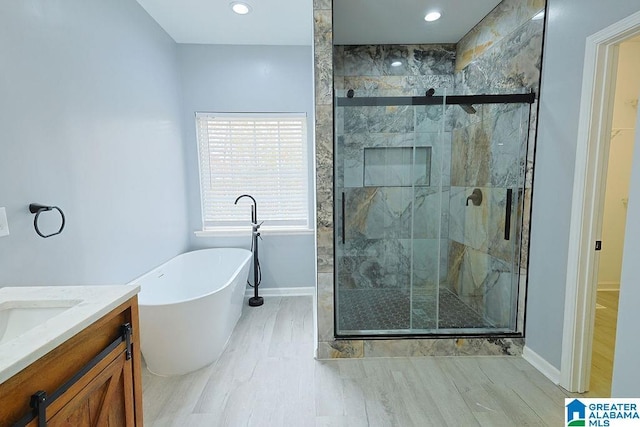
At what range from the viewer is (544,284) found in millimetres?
Answer: 2078

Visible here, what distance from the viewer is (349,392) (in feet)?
6.23

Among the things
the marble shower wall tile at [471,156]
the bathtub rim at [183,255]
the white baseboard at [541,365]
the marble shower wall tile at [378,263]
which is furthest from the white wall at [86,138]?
the white baseboard at [541,365]

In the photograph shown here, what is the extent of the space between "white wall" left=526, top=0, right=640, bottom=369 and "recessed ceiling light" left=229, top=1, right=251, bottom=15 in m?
2.29

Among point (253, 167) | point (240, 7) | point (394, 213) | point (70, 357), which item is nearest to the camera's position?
point (70, 357)

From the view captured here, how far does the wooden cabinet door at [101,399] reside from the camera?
33.5 inches

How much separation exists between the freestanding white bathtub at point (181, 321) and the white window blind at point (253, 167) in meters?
0.81

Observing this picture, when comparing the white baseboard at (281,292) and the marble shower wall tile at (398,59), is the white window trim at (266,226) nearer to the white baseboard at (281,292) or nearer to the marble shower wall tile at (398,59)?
the white baseboard at (281,292)

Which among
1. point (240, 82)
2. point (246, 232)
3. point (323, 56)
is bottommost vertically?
point (246, 232)

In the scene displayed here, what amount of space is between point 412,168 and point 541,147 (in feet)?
3.30

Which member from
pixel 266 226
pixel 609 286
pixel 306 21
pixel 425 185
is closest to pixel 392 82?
pixel 306 21

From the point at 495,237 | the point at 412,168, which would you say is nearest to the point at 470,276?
the point at 495,237

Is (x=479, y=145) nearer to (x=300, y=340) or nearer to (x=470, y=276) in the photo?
(x=470, y=276)

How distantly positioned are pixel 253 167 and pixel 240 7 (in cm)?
152

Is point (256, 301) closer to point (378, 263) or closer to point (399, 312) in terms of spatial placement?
point (378, 263)
